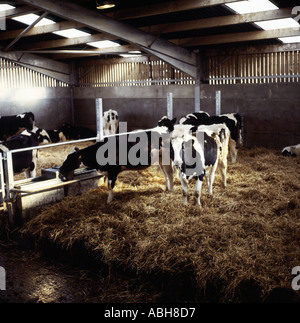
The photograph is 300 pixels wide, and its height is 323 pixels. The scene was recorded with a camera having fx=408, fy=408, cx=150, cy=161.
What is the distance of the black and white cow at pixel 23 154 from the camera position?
767cm

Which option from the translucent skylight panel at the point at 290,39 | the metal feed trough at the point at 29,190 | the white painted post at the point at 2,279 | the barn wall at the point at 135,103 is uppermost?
the translucent skylight panel at the point at 290,39

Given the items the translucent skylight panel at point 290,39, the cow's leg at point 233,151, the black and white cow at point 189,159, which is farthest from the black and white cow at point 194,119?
the black and white cow at point 189,159

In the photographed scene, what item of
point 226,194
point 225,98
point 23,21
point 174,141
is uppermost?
point 23,21

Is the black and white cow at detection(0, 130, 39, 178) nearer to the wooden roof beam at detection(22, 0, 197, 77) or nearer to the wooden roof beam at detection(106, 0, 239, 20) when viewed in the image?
the wooden roof beam at detection(22, 0, 197, 77)

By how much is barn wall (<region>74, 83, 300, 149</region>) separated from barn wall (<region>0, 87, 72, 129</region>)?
214 cm

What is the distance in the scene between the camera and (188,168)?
21.1 feet

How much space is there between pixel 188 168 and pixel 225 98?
21.9ft

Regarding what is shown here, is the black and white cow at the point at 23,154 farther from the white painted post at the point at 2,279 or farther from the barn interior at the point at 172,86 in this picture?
the white painted post at the point at 2,279

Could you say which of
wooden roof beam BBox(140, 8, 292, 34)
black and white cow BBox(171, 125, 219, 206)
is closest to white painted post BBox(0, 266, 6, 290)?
black and white cow BBox(171, 125, 219, 206)

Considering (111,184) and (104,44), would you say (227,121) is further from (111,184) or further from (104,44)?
(104,44)

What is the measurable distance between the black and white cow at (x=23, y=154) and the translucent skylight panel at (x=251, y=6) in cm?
520

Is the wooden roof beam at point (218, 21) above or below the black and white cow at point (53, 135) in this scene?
above
